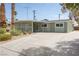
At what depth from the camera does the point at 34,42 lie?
3.94 meters

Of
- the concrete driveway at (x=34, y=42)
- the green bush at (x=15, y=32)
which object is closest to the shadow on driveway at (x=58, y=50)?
the concrete driveway at (x=34, y=42)

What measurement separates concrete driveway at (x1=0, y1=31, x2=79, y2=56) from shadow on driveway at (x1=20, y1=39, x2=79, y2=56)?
6 cm

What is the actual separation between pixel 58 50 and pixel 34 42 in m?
0.44

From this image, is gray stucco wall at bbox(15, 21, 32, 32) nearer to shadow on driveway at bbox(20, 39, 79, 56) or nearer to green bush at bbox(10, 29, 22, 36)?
green bush at bbox(10, 29, 22, 36)

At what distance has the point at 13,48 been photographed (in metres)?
3.87

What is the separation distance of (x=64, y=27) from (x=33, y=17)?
1.08 metres

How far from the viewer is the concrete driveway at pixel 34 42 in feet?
12.6

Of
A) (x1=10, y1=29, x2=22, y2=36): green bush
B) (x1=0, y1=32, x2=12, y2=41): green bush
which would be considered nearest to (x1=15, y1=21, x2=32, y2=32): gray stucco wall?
(x1=10, y1=29, x2=22, y2=36): green bush

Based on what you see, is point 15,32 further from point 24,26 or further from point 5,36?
point 24,26

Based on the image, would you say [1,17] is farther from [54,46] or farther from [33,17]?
[54,46]

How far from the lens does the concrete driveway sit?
151 inches

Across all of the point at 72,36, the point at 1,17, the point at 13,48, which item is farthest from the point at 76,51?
the point at 1,17

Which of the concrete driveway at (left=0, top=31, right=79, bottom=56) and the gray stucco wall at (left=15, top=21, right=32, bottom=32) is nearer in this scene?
the concrete driveway at (left=0, top=31, right=79, bottom=56)

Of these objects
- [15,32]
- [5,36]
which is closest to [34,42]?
[15,32]
